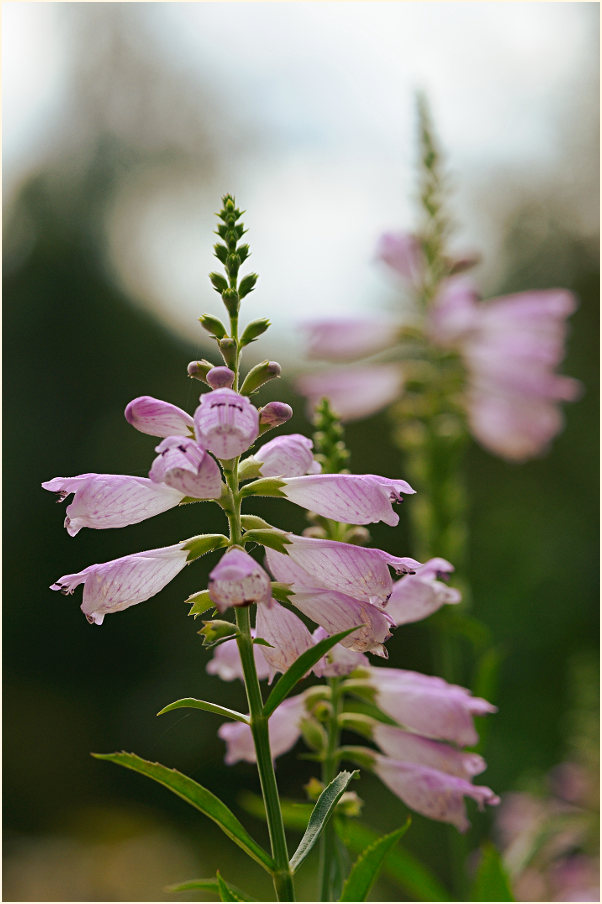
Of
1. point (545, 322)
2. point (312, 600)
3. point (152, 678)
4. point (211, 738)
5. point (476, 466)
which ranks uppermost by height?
point (545, 322)

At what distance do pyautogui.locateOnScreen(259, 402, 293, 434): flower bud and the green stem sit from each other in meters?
0.39

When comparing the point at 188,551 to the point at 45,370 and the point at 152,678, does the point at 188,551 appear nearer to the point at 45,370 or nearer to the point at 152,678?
the point at 152,678

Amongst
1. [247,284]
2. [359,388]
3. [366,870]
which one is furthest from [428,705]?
[359,388]

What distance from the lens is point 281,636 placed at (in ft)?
2.72

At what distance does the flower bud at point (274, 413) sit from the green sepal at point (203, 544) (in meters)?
0.12

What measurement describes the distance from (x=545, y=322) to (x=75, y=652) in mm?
5197

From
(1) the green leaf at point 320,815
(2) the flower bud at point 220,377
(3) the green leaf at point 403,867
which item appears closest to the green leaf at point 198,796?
(1) the green leaf at point 320,815

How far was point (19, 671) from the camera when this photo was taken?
667cm

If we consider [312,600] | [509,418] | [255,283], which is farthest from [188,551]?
[509,418]

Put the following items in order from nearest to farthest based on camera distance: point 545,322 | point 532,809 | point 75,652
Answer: point 545,322 < point 532,809 < point 75,652

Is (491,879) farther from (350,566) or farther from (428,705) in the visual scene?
(350,566)

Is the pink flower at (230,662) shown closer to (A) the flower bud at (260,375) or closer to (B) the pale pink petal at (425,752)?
(B) the pale pink petal at (425,752)

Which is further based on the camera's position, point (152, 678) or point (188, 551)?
point (152, 678)

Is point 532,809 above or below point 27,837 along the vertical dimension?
above
